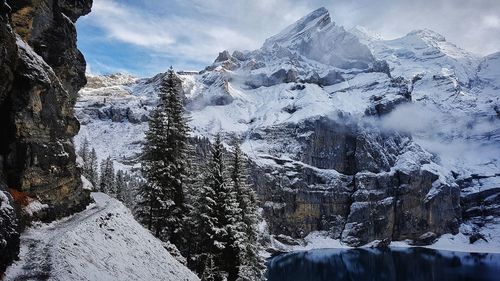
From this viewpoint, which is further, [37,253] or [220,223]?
[220,223]

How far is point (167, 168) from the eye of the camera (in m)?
33.6

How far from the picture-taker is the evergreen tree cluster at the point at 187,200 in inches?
1313

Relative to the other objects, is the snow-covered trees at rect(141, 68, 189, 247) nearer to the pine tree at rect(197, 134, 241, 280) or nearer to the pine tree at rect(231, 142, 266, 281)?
the pine tree at rect(197, 134, 241, 280)

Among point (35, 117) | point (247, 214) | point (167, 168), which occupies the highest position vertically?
point (35, 117)

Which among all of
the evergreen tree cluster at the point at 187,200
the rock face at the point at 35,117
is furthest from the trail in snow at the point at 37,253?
the evergreen tree cluster at the point at 187,200

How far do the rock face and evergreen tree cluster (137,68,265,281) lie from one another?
5.37 meters

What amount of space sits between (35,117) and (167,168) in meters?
12.1

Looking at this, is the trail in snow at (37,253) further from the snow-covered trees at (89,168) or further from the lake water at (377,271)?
the lake water at (377,271)

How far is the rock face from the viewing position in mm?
19141

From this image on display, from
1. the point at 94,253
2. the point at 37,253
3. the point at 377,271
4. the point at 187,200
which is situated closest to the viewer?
the point at 37,253

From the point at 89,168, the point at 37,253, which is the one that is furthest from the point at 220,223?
the point at 89,168

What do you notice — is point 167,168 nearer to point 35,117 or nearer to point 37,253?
point 35,117

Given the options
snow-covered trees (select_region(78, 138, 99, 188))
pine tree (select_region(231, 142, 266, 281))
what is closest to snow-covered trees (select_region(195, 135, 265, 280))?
pine tree (select_region(231, 142, 266, 281))

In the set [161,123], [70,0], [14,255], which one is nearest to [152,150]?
[161,123]
